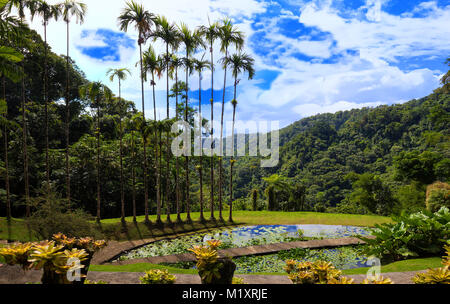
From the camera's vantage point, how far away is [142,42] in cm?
1409

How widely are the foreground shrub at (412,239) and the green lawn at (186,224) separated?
22.5ft

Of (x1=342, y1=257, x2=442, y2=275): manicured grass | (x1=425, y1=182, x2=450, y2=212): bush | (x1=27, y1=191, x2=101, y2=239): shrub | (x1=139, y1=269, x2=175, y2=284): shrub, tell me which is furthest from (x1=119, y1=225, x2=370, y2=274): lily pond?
(x1=425, y1=182, x2=450, y2=212): bush

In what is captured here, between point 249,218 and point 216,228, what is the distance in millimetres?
2967

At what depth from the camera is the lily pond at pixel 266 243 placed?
8508 millimetres

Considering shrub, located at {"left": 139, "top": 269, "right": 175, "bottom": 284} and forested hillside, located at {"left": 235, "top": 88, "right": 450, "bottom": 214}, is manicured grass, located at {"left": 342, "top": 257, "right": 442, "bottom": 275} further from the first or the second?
forested hillside, located at {"left": 235, "top": 88, "right": 450, "bottom": 214}

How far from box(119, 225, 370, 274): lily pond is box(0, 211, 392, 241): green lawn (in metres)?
1.05

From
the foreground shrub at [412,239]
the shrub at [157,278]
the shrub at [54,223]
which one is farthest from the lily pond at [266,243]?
the shrub at [157,278]

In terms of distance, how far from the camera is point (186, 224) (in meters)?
14.8

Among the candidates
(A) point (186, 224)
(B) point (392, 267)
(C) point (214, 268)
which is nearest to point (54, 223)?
(A) point (186, 224)

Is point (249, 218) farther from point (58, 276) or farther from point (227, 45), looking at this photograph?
point (58, 276)

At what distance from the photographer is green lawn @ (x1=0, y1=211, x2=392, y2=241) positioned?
11.0m

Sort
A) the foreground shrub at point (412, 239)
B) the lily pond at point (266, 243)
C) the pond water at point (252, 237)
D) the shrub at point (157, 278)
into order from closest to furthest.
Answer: the shrub at point (157, 278), the foreground shrub at point (412, 239), the lily pond at point (266, 243), the pond water at point (252, 237)

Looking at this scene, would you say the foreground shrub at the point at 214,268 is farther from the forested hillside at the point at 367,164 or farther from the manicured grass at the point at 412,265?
Answer: the forested hillside at the point at 367,164
